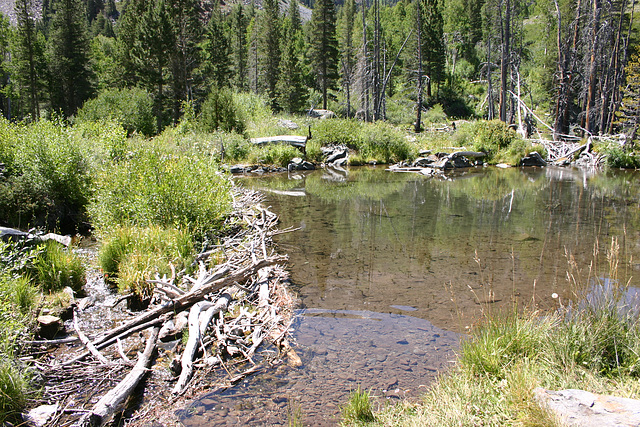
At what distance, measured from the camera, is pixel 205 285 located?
5.86 metres

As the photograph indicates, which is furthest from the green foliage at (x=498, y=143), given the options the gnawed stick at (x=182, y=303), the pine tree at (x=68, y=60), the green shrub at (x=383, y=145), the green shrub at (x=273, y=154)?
the pine tree at (x=68, y=60)

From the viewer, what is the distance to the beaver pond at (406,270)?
175 inches

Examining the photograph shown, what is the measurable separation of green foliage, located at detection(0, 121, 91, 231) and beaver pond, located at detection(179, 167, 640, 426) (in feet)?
18.2

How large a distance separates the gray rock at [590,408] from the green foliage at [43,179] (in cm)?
1017

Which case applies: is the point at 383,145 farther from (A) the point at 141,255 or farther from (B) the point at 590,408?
(B) the point at 590,408

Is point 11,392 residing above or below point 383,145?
below

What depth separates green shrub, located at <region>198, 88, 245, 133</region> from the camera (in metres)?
27.0

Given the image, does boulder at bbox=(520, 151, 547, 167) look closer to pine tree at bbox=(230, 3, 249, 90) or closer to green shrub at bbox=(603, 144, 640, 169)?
green shrub at bbox=(603, 144, 640, 169)

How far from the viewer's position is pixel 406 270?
815 centimetres

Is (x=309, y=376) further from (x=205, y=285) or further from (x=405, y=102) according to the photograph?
(x=405, y=102)

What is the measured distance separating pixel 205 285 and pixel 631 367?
489 cm

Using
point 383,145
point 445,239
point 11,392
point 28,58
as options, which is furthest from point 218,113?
point 28,58

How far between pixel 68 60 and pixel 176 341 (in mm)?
51429

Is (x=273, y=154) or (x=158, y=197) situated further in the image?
(x=273, y=154)
